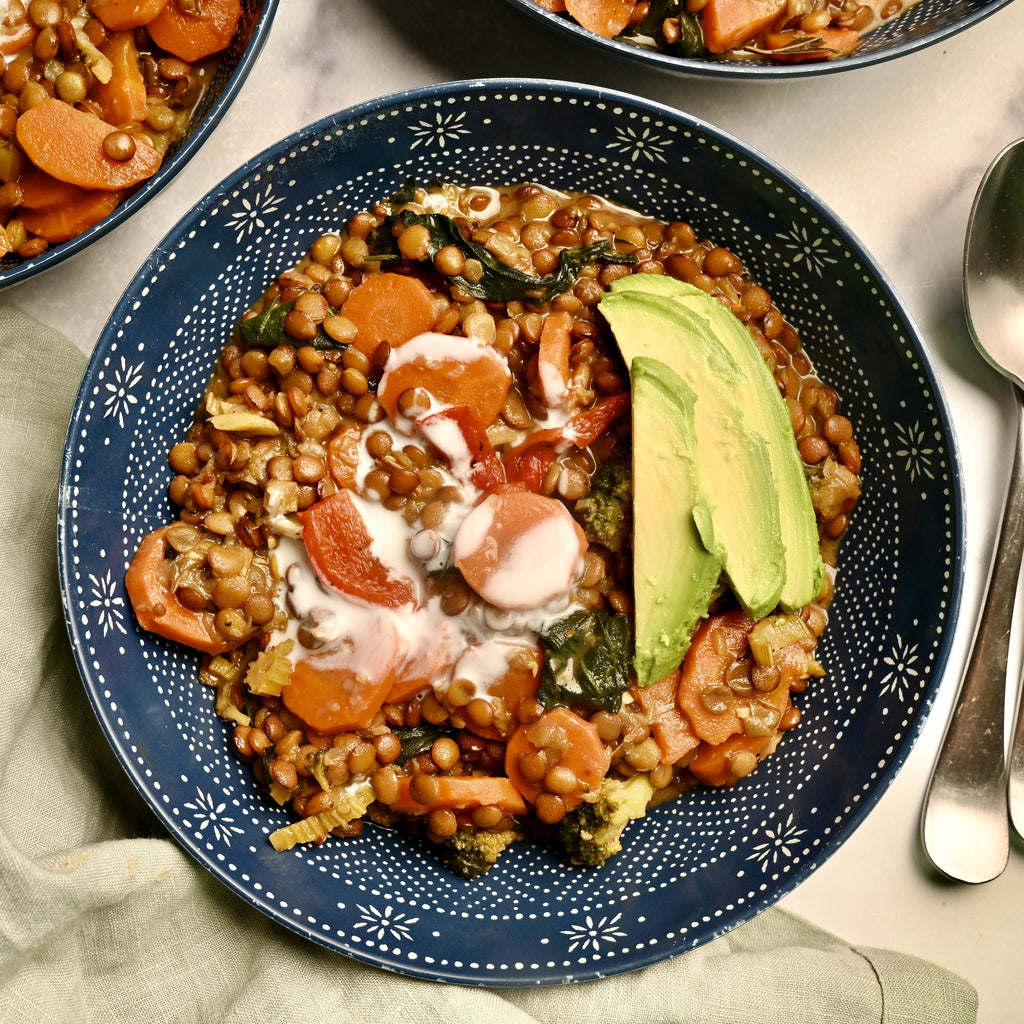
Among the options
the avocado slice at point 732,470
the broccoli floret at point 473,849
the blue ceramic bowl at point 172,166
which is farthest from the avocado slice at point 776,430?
the blue ceramic bowl at point 172,166

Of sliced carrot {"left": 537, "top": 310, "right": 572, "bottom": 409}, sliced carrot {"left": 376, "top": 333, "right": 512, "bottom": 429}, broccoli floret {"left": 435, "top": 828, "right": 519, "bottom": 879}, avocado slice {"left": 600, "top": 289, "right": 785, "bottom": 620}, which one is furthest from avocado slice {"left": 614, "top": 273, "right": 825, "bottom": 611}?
broccoli floret {"left": 435, "top": 828, "right": 519, "bottom": 879}

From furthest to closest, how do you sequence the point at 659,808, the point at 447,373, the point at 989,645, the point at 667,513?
the point at 989,645 → the point at 659,808 → the point at 447,373 → the point at 667,513

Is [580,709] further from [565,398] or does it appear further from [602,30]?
[602,30]

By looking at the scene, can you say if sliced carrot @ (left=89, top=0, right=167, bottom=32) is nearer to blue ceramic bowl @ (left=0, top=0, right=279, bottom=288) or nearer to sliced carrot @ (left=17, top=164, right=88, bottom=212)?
blue ceramic bowl @ (left=0, top=0, right=279, bottom=288)

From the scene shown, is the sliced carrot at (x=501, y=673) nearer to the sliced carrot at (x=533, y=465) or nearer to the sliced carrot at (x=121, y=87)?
the sliced carrot at (x=533, y=465)

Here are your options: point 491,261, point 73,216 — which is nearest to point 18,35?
point 73,216

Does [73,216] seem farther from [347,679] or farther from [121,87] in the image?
[347,679]

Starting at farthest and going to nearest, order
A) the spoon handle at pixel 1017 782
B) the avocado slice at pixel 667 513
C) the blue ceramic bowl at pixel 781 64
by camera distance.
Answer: the spoon handle at pixel 1017 782, the blue ceramic bowl at pixel 781 64, the avocado slice at pixel 667 513
